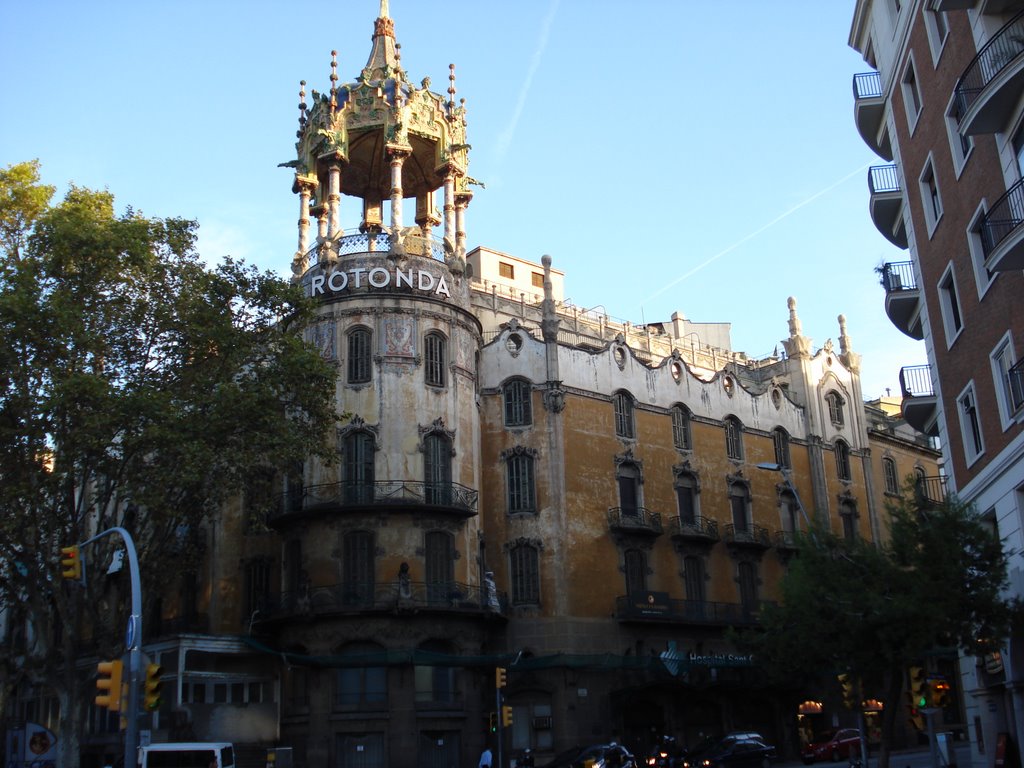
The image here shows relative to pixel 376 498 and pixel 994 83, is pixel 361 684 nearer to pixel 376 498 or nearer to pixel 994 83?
pixel 376 498

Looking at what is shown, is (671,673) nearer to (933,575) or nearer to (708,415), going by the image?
(708,415)

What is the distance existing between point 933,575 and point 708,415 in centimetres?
3026

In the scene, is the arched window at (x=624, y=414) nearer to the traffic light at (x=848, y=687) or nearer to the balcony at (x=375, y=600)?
the balcony at (x=375, y=600)

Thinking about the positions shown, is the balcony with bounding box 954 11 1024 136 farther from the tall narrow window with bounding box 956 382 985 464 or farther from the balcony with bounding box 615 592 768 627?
the balcony with bounding box 615 592 768 627

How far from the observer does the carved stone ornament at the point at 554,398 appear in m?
48.1

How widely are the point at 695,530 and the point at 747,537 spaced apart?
3.61 metres

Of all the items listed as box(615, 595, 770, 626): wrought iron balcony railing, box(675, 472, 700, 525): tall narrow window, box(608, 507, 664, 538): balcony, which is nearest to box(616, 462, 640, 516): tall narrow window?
box(608, 507, 664, 538): balcony

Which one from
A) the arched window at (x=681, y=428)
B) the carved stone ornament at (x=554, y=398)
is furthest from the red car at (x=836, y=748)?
the carved stone ornament at (x=554, y=398)

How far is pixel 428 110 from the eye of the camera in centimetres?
4966

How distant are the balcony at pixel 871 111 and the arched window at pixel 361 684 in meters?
24.3

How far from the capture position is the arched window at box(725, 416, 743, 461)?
55.7 metres

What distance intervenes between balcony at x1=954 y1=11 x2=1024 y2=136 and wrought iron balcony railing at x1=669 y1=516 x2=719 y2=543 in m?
29.9

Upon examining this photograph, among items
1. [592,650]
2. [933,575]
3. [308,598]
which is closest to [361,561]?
[308,598]

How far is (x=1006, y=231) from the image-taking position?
22.1 meters
